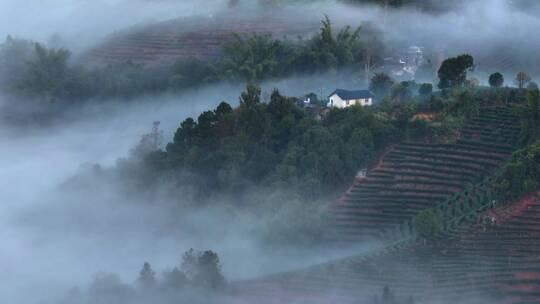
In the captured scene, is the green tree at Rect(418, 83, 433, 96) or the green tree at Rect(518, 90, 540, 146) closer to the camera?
the green tree at Rect(518, 90, 540, 146)

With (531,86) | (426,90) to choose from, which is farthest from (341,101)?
(531,86)

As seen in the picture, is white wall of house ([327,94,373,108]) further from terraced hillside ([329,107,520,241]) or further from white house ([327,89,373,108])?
terraced hillside ([329,107,520,241])

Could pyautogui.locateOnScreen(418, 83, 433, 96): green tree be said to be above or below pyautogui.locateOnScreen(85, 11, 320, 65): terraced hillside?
below

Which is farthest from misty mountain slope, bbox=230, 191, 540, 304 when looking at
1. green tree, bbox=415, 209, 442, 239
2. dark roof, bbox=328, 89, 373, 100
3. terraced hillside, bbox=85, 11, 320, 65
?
terraced hillside, bbox=85, 11, 320, 65

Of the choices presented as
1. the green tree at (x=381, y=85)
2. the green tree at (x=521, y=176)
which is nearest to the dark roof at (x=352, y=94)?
the green tree at (x=381, y=85)

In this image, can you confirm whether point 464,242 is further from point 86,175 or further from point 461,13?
point 461,13

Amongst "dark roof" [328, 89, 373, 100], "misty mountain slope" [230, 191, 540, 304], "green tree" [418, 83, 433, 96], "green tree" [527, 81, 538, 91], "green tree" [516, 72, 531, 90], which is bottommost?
"misty mountain slope" [230, 191, 540, 304]
